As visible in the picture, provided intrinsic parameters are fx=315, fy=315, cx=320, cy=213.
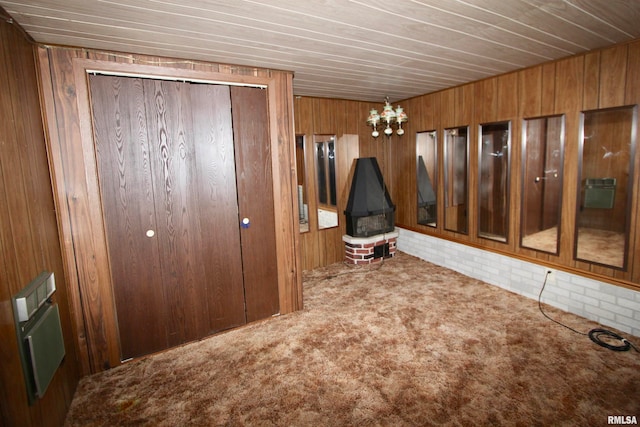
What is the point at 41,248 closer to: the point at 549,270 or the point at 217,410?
the point at 217,410

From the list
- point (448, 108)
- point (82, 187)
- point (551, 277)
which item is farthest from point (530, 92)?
point (82, 187)

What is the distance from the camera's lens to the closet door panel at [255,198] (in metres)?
2.90

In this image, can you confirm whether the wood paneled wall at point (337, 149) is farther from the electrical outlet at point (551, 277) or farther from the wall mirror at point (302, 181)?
the electrical outlet at point (551, 277)

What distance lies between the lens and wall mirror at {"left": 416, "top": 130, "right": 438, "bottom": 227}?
471cm

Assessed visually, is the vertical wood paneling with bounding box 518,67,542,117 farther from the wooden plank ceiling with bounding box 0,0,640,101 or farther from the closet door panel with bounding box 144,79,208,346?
the closet door panel with bounding box 144,79,208,346

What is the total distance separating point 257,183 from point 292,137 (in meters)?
0.58

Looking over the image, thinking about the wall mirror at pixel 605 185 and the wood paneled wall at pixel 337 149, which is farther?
the wood paneled wall at pixel 337 149

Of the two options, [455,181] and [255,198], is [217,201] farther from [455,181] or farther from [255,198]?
[455,181]

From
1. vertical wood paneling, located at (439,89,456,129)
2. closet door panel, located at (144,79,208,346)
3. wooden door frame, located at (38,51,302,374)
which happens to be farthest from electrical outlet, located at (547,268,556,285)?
wooden door frame, located at (38,51,302,374)

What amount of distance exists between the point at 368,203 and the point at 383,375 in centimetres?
279

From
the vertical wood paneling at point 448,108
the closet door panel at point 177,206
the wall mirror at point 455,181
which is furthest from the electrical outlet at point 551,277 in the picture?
the closet door panel at point 177,206

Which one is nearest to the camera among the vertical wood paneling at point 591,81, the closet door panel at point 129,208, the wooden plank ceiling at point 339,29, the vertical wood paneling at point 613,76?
the wooden plank ceiling at point 339,29

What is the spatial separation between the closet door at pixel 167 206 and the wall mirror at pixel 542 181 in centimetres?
318

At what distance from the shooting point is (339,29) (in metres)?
2.15
